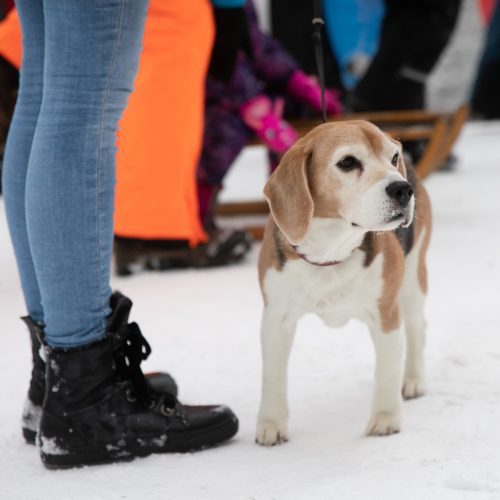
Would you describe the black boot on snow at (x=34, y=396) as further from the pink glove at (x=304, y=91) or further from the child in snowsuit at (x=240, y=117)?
the pink glove at (x=304, y=91)

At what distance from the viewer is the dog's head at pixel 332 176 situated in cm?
135

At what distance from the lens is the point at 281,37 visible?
5270 mm

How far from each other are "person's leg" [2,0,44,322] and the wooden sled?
2.14 meters

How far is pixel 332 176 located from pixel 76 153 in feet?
1.44

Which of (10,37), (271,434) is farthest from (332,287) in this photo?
(10,37)

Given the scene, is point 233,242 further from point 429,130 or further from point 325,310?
point 325,310

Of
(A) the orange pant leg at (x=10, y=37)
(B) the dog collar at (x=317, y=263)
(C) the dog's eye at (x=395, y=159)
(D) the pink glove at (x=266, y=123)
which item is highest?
(A) the orange pant leg at (x=10, y=37)

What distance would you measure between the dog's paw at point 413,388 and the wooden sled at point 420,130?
6.38ft

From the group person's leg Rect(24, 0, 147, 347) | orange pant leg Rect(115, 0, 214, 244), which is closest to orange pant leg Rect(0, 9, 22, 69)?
orange pant leg Rect(115, 0, 214, 244)

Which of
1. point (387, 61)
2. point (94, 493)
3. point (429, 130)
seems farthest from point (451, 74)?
point (94, 493)

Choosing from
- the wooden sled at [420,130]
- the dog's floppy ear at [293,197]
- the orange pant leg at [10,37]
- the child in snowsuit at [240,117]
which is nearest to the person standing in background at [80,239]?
the dog's floppy ear at [293,197]

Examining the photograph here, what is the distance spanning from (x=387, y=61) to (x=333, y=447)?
400cm

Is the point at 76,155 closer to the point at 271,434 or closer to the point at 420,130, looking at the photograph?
the point at 271,434

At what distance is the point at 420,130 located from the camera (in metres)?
3.83
